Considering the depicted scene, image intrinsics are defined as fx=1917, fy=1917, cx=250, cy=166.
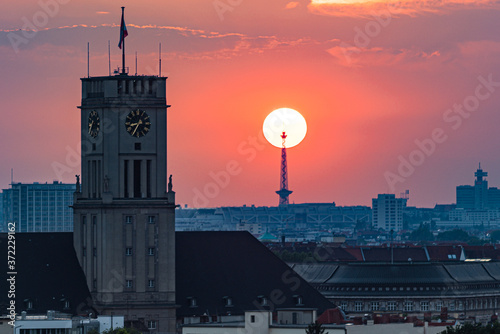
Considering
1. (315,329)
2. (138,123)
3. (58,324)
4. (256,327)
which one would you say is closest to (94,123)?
(138,123)

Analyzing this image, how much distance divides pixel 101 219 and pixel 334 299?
52.5m

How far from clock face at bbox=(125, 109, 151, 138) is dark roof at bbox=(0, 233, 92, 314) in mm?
8021

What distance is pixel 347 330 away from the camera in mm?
106625

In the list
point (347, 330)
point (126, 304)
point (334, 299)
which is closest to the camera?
point (347, 330)

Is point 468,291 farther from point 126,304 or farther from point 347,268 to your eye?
point 126,304

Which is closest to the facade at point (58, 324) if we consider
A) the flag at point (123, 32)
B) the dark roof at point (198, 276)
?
the dark roof at point (198, 276)

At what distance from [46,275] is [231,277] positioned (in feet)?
41.3

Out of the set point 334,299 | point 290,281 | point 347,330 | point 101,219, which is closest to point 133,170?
point 101,219

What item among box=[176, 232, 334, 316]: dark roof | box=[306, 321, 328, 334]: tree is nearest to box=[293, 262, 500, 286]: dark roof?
box=[176, 232, 334, 316]: dark roof

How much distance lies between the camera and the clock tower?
121 metres

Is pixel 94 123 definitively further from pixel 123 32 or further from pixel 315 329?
pixel 315 329

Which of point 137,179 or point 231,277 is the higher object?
point 137,179

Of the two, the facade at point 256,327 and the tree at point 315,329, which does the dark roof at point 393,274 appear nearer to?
the facade at point 256,327

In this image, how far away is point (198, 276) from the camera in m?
125
